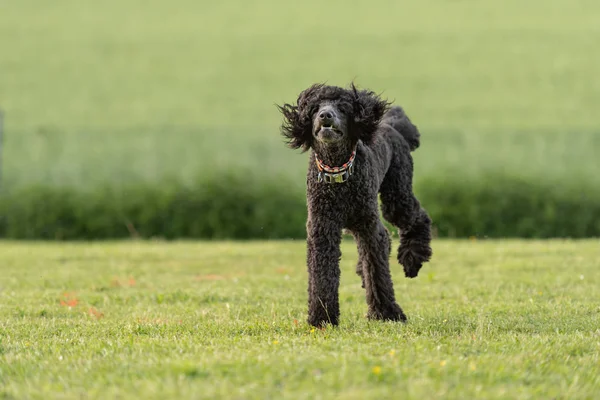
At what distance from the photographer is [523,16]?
38438 millimetres

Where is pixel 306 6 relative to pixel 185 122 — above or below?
above

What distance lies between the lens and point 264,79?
3291cm

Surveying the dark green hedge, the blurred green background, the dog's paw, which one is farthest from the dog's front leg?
the blurred green background

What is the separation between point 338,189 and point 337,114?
67 cm

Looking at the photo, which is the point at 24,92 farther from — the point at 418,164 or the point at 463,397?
the point at 463,397

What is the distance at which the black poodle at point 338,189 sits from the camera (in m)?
7.62

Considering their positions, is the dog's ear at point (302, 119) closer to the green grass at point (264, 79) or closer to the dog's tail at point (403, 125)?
the dog's tail at point (403, 125)

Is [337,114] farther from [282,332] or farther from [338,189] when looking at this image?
A: [282,332]

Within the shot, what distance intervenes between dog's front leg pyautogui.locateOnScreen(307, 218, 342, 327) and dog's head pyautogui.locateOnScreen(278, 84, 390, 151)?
783 millimetres

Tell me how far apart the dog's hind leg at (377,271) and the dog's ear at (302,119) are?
96cm

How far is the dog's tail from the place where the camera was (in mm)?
9703

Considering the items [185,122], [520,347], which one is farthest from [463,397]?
[185,122]

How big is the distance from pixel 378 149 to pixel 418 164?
16.2m

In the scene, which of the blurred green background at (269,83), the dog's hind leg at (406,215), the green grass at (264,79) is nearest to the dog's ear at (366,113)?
the dog's hind leg at (406,215)
